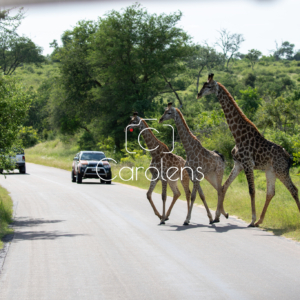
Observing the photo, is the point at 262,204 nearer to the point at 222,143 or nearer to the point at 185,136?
the point at 185,136

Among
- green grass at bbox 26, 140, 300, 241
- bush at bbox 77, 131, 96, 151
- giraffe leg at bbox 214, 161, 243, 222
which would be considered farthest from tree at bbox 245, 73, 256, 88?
giraffe leg at bbox 214, 161, 243, 222

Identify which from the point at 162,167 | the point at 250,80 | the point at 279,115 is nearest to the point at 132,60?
the point at 279,115

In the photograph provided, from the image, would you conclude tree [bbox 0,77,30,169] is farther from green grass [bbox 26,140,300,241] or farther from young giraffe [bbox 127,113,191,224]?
green grass [bbox 26,140,300,241]

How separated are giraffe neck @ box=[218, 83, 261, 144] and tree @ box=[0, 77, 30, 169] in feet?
18.0

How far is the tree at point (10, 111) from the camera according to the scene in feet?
40.6

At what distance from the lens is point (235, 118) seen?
11.6m

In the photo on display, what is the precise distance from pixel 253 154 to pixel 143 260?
4.82m

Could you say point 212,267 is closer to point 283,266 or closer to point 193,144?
point 283,266

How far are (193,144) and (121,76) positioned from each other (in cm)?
2979

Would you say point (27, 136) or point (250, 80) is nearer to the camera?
point (27, 136)

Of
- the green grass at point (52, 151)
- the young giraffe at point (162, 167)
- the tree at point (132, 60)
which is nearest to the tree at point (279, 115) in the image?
the tree at point (132, 60)

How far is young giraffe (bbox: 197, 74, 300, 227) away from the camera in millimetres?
11148

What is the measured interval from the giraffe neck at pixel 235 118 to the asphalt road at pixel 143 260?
2.40 m

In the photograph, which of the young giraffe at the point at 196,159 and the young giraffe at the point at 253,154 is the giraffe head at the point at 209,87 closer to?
the young giraffe at the point at 253,154
